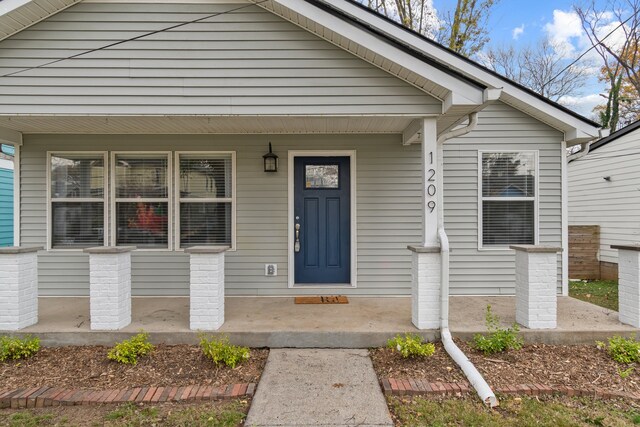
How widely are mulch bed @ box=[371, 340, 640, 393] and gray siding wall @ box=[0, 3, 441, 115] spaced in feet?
8.00

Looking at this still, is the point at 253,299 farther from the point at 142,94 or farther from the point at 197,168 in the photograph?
the point at 142,94

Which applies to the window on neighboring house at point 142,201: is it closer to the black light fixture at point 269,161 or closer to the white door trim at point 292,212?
the black light fixture at point 269,161

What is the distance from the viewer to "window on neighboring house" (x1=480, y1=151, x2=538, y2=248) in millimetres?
5160

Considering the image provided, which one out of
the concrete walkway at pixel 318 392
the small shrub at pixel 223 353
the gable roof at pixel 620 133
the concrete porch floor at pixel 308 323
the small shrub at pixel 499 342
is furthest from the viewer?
the gable roof at pixel 620 133

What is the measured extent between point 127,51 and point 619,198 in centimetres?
922

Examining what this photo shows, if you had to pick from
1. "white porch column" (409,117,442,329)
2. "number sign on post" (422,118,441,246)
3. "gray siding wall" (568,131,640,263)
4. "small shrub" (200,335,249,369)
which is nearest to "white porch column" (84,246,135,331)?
"small shrub" (200,335,249,369)

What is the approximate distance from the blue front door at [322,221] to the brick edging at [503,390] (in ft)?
7.61

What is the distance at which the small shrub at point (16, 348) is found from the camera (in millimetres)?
3205

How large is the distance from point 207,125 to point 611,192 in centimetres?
839

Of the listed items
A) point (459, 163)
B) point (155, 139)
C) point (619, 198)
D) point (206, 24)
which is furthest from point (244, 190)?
point (619, 198)

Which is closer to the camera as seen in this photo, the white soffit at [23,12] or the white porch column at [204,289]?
the white soffit at [23,12]

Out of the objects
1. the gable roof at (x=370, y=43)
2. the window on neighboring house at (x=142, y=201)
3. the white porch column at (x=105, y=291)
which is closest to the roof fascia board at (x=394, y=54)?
the gable roof at (x=370, y=43)

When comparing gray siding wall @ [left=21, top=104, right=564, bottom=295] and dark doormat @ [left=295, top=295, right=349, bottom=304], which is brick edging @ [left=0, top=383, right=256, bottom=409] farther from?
gray siding wall @ [left=21, top=104, right=564, bottom=295]

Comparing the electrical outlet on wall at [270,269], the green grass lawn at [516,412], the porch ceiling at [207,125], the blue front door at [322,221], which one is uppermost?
the porch ceiling at [207,125]
